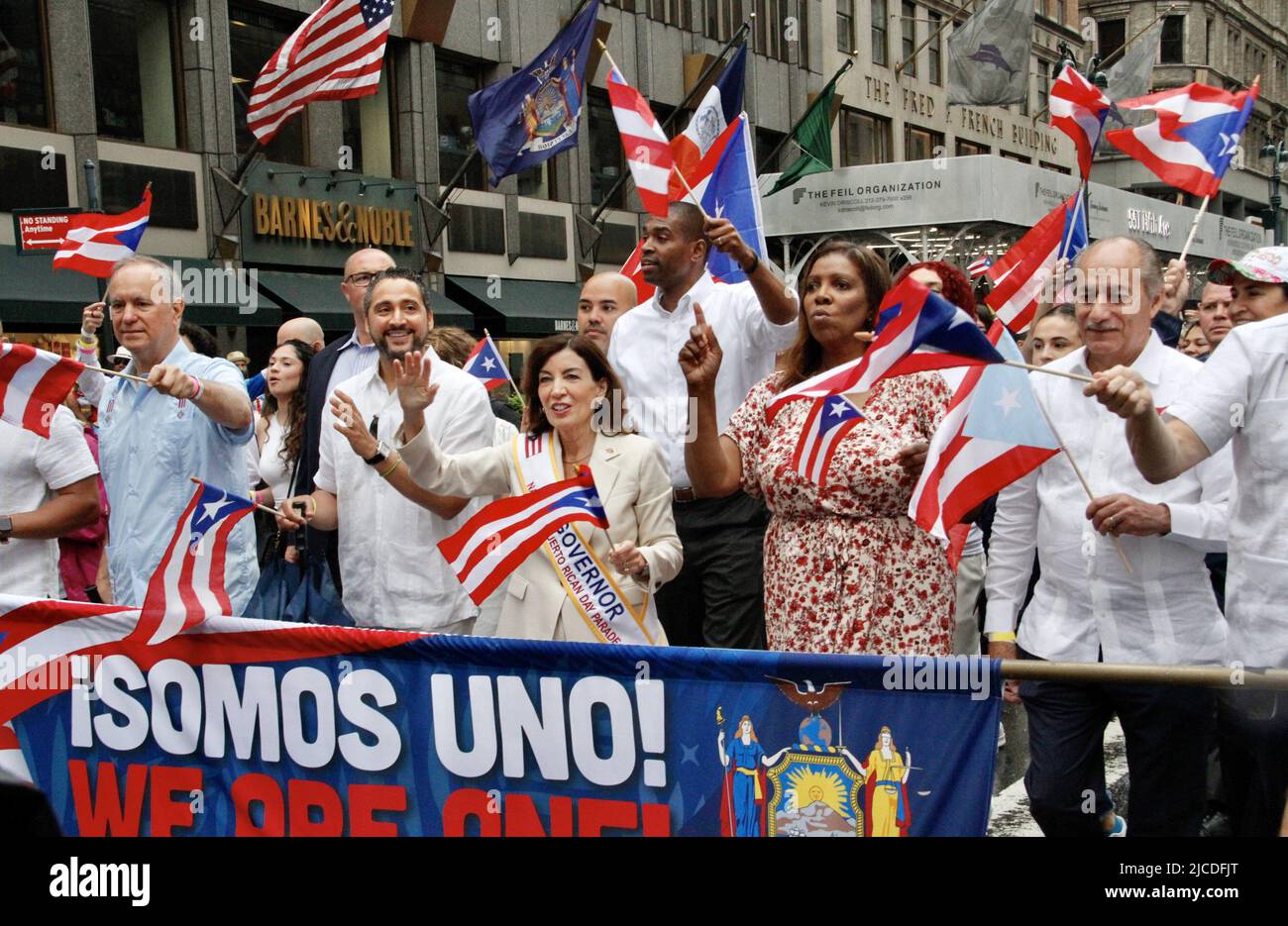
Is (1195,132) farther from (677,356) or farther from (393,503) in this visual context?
(393,503)

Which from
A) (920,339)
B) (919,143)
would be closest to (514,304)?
(919,143)

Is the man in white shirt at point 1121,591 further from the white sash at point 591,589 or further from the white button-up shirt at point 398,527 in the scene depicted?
the white button-up shirt at point 398,527

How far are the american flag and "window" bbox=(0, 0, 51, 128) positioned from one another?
29.3 feet

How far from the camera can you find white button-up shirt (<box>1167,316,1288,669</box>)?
370 centimetres

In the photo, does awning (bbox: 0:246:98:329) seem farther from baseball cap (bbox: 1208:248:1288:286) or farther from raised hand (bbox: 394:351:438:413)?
baseball cap (bbox: 1208:248:1288:286)

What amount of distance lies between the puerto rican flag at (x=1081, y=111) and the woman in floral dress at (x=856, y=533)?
4188 millimetres

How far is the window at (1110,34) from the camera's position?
57125 millimetres

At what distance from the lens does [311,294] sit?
2100 centimetres

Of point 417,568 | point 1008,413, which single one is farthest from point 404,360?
point 1008,413

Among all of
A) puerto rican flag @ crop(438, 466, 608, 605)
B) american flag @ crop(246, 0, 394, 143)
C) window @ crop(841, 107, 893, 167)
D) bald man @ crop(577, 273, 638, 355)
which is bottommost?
puerto rican flag @ crop(438, 466, 608, 605)

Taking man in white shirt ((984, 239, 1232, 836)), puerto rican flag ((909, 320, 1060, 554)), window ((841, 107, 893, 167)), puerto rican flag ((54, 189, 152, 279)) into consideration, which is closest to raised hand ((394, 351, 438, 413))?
puerto rican flag ((909, 320, 1060, 554))

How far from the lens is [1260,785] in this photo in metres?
3.92
